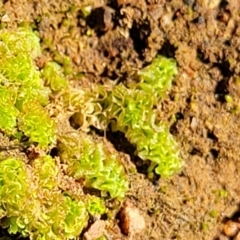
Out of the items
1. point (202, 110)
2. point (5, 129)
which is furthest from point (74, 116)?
point (202, 110)

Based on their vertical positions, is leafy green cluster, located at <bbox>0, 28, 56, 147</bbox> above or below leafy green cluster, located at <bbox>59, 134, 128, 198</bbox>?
above

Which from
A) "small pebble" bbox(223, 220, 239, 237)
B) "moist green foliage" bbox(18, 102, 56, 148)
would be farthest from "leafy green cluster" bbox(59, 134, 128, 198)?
"small pebble" bbox(223, 220, 239, 237)

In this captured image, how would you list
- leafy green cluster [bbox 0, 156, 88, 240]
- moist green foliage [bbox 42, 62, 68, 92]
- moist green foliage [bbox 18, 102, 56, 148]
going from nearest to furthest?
1. leafy green cluster [bbox 0, 156, 88, 240]
2. moist green foliage [bbox 18, 102, 56, 148]
3. moist green foliage [bbox 42, 62, 68, 92]

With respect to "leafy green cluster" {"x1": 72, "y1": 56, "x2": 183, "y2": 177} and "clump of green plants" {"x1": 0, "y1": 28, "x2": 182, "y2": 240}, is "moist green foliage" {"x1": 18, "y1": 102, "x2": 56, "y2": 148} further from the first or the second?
"leafy green cluster" {"x1": 72, "y1": 56, "x2": 183, "y2": 177}

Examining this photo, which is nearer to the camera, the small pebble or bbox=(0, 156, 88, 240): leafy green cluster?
bbox=(0, 156, 88, 240): leafy green cluster

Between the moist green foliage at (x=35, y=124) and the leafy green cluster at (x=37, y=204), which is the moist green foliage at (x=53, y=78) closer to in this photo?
the moist green foliage at (x=35, y=124)

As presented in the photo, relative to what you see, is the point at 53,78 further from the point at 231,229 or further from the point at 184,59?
the point at 231,229

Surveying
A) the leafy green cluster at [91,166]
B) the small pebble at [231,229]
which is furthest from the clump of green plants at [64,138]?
the small pebble at [231,229]

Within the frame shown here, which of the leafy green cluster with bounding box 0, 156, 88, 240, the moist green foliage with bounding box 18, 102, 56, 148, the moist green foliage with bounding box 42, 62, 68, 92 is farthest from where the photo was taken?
the moist green foliage with bounding box 42, 62, 68, 92
